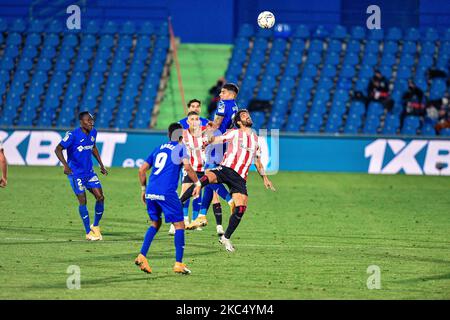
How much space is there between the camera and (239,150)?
48.4 ft

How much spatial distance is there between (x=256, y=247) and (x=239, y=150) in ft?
4.93

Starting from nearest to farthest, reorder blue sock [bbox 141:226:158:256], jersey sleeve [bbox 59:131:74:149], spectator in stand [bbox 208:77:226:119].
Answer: blue sock [bbox 141:226:158:256], jersey sleeve [bbox 59:131:74:149], spectator in stand [bbox 208:77:226:119]

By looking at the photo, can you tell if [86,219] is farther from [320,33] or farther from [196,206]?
[320,33]

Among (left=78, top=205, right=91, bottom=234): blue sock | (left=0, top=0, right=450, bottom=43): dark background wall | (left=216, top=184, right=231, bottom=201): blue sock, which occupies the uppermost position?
(left=0, top=0, right=450, bottom=43): dark background wall

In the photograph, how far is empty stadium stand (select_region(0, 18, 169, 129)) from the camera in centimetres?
3078

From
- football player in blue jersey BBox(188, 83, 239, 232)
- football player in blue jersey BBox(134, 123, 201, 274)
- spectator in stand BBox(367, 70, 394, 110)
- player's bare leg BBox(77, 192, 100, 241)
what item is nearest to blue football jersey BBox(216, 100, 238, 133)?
football player in blue jersey BBox(188, 83, 239, 232)

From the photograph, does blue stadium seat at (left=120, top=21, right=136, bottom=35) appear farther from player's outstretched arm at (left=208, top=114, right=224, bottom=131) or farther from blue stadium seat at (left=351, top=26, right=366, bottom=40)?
player's outstretched arm at (left=208, top=114, right=224, bottom=131)

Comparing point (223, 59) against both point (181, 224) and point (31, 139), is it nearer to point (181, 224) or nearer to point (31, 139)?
point (31, 139)

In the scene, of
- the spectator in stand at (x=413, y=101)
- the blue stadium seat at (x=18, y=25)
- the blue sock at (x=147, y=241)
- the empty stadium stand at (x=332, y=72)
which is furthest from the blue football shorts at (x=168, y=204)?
the blue stadium seat at (x=18, y=25)

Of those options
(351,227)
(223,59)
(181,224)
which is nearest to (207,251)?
(181,224)

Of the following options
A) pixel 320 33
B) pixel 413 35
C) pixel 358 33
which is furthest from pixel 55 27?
pixel 413 35

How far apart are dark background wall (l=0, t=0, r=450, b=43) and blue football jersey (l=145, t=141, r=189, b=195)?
21.0 meters

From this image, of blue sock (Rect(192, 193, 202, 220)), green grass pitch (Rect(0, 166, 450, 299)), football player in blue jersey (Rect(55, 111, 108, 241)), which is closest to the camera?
green grass pitch (Rect(0, 166, 450, 299))

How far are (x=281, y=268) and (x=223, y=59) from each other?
71.4ft
